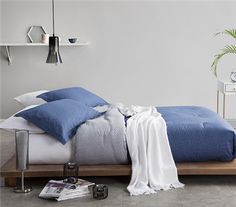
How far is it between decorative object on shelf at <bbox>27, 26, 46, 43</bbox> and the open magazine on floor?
3.01 metres

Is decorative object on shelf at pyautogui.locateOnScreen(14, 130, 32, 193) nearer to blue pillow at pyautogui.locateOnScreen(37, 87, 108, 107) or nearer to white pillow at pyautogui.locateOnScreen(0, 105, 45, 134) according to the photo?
white pillow at pyautogui.locateOnScreen(0, 105, 45, 134)

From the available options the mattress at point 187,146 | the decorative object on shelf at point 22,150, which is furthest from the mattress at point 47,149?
the decorative object on shelf at point 22,150

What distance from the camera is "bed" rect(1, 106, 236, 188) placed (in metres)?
3.38

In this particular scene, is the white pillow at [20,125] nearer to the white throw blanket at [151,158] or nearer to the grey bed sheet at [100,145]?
the grey bed sheet at [100,145]

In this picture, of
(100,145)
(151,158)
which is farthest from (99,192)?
(151,158)

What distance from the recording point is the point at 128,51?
5.96 metres

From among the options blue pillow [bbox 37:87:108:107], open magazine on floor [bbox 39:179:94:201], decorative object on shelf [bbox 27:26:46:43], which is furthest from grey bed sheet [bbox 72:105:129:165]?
decorative object on shelf [bbox 27:26:46:43]

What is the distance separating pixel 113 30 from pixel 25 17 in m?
1.17

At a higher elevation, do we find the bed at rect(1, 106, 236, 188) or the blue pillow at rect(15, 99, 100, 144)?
the blue pillow at rect(15, 99, 100, 144)

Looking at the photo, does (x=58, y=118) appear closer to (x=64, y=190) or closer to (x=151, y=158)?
(x=64, y=190)

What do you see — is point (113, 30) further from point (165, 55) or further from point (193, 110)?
point (193, 110)

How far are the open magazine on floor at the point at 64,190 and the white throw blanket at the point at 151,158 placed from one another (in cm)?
33

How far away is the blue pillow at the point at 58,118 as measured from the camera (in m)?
3.38

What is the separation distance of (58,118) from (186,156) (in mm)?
1034
